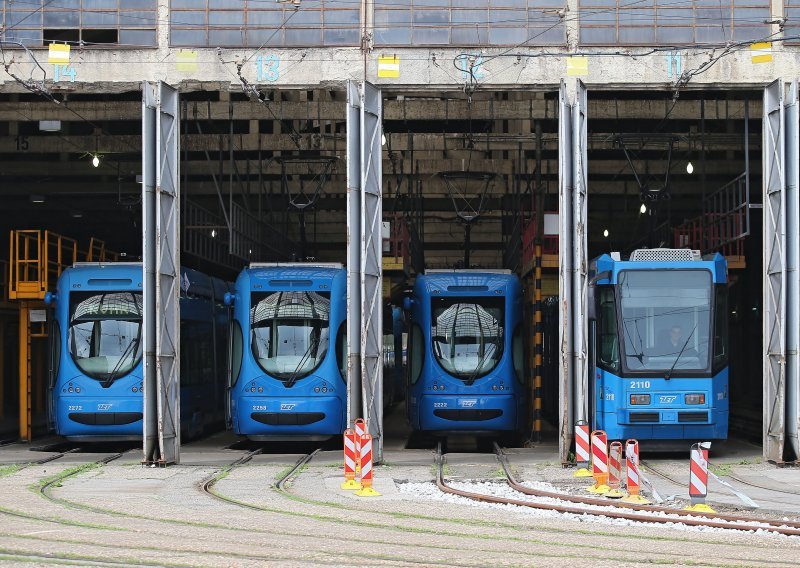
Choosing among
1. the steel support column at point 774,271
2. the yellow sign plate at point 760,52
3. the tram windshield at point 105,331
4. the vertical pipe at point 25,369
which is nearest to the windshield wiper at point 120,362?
the tram windshield at point 105,331

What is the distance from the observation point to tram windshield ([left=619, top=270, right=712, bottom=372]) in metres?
21.0

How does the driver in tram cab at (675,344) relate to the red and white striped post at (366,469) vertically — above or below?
above

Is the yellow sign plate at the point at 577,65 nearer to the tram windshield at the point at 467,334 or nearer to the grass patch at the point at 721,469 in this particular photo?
the tram windshield at the point at 467,334

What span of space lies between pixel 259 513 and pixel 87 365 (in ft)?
34.2

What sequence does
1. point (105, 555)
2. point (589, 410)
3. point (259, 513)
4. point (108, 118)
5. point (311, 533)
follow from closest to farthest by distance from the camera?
point (105, 555) → point (311, 533) → point (259, 513) → point (589, 410) → point (108, 118)

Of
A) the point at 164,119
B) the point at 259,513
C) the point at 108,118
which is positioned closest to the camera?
the point at 259,513

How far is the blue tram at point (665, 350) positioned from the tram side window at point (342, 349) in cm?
457

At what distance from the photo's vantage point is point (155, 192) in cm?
2023

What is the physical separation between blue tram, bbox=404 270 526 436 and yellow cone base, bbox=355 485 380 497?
7.48 metres

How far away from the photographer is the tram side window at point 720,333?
69.2 ft

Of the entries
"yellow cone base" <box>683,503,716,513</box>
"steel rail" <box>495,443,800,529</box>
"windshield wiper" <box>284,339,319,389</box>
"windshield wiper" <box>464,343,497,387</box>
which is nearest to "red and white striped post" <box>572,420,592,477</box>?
"steel rail" <box>495,443,800,529</box>

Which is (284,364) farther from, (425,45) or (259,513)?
(259,513)

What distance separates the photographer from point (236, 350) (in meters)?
23.3

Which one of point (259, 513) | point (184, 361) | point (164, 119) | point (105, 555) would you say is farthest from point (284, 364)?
point (105, 555)
